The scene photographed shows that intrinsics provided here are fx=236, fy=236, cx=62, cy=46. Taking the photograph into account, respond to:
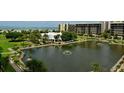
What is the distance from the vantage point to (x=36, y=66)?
400 cm

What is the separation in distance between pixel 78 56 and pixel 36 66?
2.58 feet

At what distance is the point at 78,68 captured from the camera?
4.01 meters

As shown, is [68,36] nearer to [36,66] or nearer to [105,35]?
[105,35]

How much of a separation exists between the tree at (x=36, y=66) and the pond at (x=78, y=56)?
0.23 feet

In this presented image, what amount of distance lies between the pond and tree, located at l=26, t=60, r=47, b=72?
0.23 ft

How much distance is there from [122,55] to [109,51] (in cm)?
25

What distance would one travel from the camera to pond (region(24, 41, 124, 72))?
4020 mm

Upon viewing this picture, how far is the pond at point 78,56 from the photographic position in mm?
4020

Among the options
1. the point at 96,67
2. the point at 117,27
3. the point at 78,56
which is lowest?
the point at 96,67

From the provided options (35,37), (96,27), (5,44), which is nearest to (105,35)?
(96,27)

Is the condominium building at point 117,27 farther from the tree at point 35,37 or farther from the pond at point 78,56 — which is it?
the tree at point 35,37
